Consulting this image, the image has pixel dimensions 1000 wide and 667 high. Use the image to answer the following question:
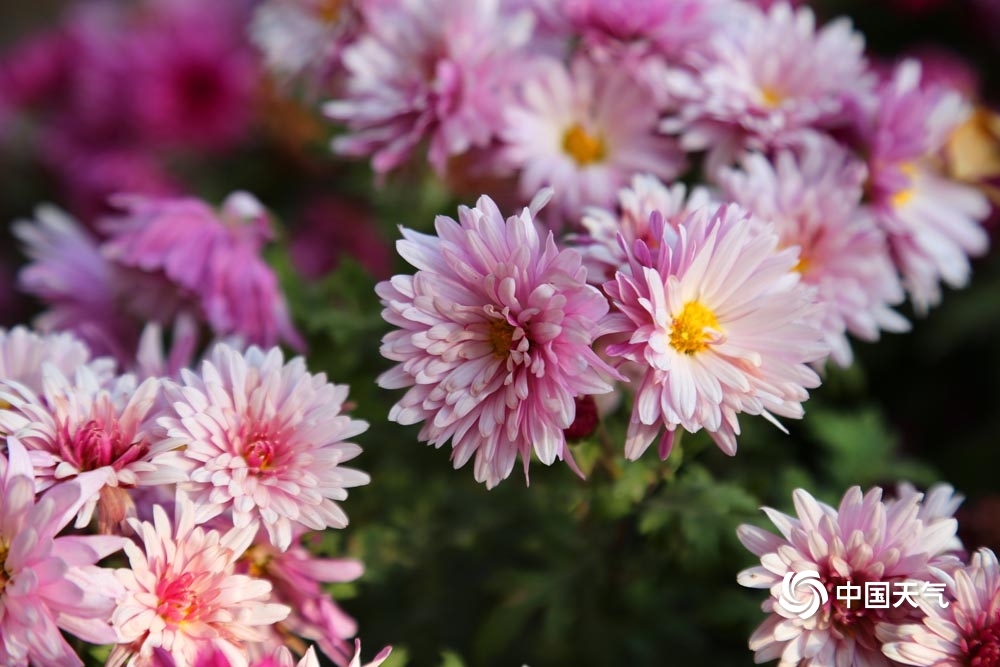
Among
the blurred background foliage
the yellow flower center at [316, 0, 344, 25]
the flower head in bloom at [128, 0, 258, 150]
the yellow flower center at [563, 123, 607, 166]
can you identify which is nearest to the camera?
the blurred background foliage

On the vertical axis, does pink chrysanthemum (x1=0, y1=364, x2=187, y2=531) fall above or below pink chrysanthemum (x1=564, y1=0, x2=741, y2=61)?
below

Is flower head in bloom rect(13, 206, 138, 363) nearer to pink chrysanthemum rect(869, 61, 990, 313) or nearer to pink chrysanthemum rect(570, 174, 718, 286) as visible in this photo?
pink chrysanthemum rect(570, 174, 718, 286)

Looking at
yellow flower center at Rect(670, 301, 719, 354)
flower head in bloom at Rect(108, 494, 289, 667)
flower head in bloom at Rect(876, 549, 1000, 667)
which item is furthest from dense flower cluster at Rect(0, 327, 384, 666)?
flower head in bloom at Rect(876, 549, 1000, 667)

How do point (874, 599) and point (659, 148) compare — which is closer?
point (874, 599)

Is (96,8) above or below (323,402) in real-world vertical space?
below

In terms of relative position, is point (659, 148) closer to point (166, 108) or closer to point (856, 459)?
point (856, 459)

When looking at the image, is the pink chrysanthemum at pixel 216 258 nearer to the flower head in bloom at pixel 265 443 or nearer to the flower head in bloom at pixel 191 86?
the flower head in bloom at pixel 265 443

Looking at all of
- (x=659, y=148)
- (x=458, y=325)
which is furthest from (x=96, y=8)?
(x=458, y=325)
